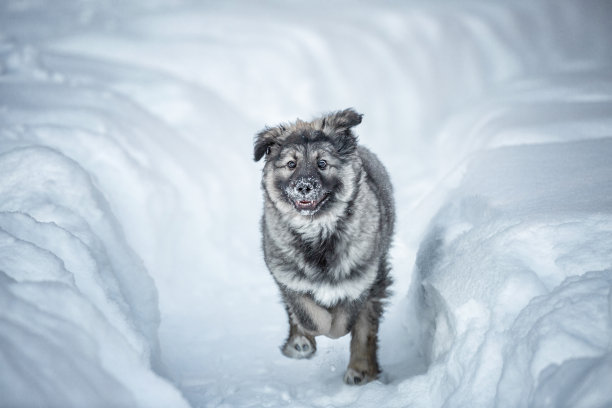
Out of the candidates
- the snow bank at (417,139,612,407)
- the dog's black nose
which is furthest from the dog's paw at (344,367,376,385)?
the dog's black nose

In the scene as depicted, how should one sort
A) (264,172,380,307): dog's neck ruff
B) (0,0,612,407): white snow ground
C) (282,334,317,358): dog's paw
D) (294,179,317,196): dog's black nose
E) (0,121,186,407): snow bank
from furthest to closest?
(282,334,317,358): dog's paw → (264,172,380,307): dog's neck ruff → (294,179,317,196): dog's black nose → (0,0,612,407): white snow ground → (0,121,186,407): snow bank

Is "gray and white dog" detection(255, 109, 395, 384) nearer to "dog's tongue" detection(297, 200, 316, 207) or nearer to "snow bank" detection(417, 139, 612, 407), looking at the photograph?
"dog's tongue" detection(297, 200, 316, 207)

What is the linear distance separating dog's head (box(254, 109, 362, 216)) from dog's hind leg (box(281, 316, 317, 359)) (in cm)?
107

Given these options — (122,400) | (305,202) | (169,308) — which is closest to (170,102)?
(169,308)

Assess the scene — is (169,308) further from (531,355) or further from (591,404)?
(591,404)

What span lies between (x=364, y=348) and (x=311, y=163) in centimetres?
141

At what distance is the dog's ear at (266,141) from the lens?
3.74m

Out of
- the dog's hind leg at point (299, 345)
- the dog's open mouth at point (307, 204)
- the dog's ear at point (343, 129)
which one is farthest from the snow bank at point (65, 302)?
the dog's ear at point (343, 129)

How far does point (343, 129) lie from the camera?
3.69m

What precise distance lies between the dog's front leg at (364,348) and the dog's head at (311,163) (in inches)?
33.9

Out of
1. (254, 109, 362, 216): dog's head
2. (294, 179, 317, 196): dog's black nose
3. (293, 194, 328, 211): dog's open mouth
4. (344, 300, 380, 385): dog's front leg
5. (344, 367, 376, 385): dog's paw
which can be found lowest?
(344, 367, 376, 385): dog's paw

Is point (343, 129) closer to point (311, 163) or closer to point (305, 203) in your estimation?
point (311, 163)

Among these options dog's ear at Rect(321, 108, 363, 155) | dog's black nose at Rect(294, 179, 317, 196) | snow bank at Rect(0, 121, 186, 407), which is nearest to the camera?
snow bank at Rect(0, 121, 186, 407)

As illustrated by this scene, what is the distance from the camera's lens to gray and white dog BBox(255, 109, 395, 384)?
336cm
